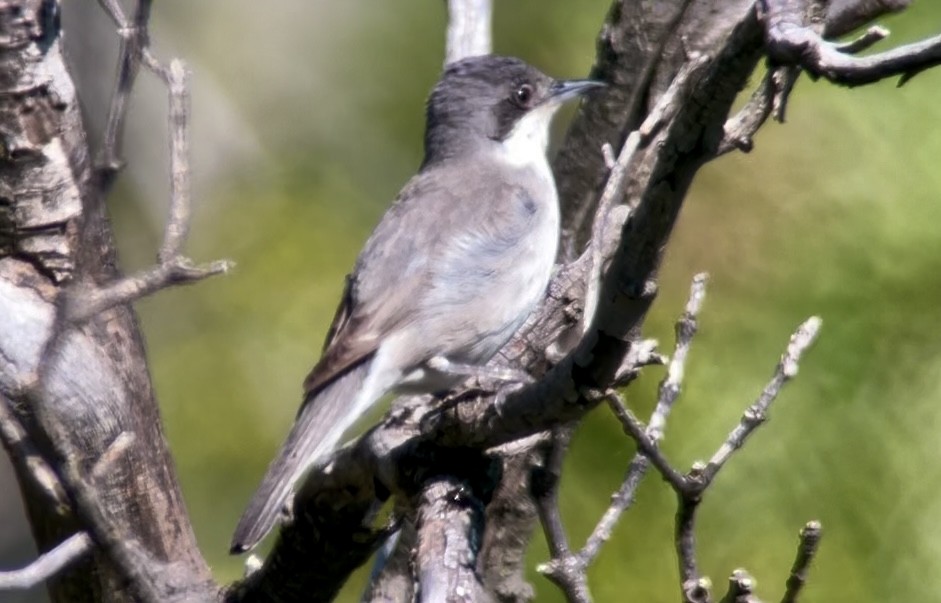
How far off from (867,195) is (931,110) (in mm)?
282

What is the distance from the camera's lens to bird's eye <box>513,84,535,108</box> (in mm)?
4848

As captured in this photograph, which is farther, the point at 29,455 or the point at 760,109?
the point at 29,455

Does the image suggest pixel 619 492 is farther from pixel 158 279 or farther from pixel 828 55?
pixel 828 55

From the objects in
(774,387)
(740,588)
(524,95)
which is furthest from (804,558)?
(524,95)

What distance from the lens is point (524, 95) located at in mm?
4875

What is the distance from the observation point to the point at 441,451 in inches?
119

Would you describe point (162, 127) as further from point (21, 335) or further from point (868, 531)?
point (868, 531)

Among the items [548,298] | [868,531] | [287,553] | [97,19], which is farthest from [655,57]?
[97,19]

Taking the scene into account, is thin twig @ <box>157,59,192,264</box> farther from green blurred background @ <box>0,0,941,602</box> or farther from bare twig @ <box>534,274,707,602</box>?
green blurred background @ <box>0,0,941,602</box>

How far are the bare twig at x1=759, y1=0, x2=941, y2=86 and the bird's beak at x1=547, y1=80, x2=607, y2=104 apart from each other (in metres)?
2.49

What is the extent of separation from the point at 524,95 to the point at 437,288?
103 centimetres

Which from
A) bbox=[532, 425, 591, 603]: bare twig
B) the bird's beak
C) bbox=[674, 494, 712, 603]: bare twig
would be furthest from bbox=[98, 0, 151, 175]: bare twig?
the bird's beak

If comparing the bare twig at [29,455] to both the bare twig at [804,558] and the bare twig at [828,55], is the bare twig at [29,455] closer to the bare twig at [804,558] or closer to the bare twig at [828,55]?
the bare twig at [804,558]

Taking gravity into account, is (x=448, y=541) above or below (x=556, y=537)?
above
